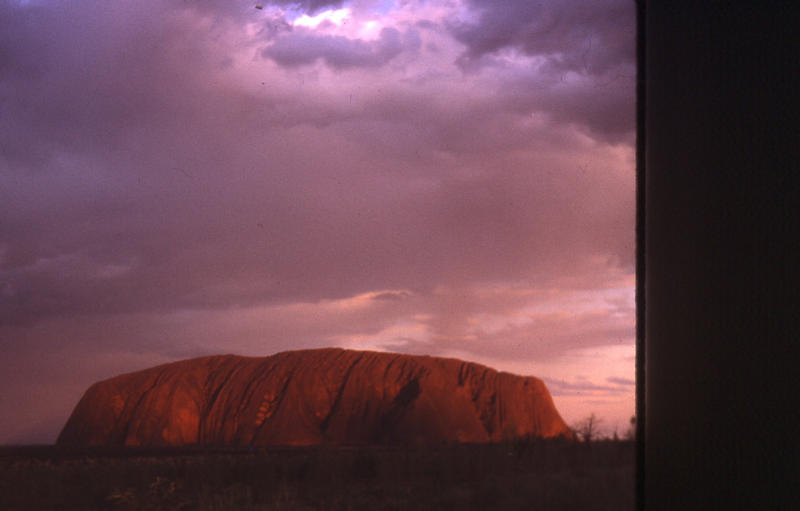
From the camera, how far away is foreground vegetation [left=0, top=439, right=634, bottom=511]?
9883 mm

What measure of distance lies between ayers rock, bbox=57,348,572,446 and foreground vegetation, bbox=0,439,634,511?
26183 millimetres

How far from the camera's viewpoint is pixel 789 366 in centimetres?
113

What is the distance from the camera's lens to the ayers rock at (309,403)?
44219mm

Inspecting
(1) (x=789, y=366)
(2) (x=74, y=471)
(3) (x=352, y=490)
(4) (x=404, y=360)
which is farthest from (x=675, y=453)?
(4) (x=404, y=360)

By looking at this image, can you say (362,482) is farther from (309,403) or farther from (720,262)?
(309,403)

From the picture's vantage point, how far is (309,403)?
4628 cm

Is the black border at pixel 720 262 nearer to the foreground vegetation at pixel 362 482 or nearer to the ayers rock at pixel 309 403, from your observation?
the foreground vegetation at pixel 362 482

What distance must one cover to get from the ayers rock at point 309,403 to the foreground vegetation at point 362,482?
2618 centimetres

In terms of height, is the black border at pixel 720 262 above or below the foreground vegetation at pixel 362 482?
above

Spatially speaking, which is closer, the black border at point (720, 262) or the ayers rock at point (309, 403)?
the black border at point (720, 262)

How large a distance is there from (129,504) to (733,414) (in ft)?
35.5

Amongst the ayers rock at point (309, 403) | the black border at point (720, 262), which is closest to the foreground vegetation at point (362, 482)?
the black border at point (720, 262)

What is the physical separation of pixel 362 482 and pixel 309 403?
112 ft

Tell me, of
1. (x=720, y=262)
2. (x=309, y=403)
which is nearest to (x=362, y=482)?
(x=720, y=262)
